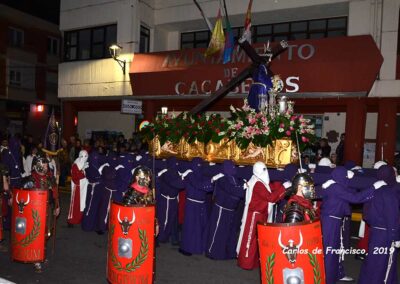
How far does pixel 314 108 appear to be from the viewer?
14391 mm

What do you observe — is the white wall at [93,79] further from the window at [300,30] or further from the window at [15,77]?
the window at [15,77]

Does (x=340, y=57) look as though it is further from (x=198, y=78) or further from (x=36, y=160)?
(x=36, y=160)

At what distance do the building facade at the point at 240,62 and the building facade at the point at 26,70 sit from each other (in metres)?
8.94

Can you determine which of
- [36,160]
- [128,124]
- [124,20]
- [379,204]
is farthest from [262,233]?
[128,124]

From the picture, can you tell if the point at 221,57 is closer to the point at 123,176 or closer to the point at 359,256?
the point at 123,176

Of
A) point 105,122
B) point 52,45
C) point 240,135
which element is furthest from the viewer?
point 52,45

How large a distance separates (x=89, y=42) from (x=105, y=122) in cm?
399

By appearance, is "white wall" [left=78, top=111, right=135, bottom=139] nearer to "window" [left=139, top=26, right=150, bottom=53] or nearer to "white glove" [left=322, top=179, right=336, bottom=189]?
"window" [left=139, top=26, right=150, bottom=53]

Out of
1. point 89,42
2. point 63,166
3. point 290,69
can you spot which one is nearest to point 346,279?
point 290,69

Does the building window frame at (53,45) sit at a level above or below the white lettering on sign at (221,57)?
above

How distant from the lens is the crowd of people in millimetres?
5445

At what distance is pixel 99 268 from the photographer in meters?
6.48

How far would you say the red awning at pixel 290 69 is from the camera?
12117 mm

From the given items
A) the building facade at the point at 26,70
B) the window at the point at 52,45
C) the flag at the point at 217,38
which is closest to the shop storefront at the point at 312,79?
the flag at the point at 217,38
